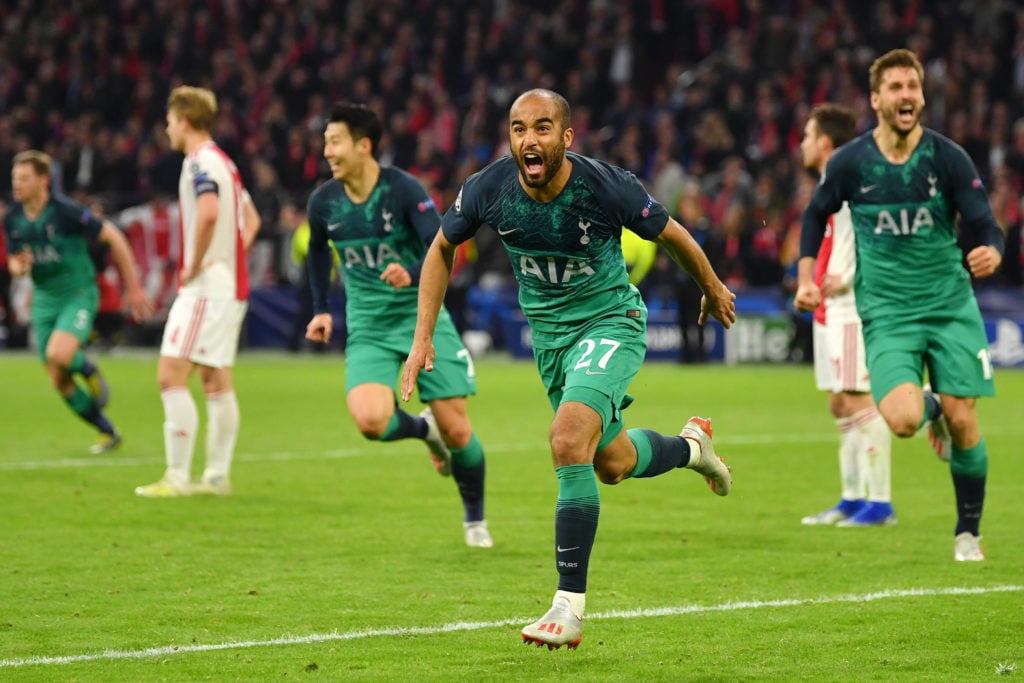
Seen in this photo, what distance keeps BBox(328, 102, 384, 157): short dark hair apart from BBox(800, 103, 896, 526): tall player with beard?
258 centimetres

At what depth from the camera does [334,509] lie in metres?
9.96

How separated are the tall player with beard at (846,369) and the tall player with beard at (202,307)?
3.79m

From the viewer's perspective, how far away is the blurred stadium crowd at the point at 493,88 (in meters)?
24.3

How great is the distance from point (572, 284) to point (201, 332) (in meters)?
4.74

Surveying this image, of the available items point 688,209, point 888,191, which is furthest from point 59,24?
point 888,191

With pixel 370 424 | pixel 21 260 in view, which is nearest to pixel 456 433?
pixel 370 424

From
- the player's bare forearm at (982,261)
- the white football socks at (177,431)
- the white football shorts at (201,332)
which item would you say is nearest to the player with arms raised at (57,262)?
the white football shorts at (201,332)

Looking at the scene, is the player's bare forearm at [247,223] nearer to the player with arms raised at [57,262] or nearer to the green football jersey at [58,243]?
the player with arms raised at [57,262]

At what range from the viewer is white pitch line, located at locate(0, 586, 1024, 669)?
225 inches

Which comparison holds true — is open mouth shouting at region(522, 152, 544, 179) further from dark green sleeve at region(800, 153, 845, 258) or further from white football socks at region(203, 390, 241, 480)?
white football socks at region(203, 390, 241, 480)

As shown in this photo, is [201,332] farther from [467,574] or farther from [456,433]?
[467,574]

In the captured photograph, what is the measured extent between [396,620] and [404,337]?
2.69 metres

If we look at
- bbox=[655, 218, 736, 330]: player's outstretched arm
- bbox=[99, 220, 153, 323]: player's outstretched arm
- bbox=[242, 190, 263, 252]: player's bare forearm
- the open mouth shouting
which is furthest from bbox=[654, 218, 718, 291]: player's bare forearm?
bbox=[99, 220, 153, 323]: player's outstretched arm

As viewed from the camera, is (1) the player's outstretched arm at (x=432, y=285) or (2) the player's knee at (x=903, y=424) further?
(2) the player's knee at (x=903, y=424)
